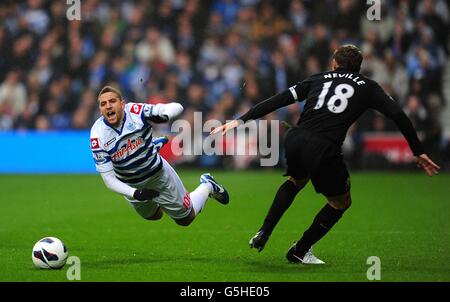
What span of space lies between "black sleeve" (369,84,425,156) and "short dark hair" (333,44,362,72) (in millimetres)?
325

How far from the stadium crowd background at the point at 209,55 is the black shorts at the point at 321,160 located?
11.7 meters

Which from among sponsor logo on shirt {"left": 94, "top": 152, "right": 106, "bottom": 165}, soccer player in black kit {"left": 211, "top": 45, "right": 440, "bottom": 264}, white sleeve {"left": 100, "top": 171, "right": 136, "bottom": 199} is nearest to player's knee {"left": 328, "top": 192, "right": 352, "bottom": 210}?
soccer player in black kit {"left": 211, "top": 45, "right": 440, "bottom": 264}

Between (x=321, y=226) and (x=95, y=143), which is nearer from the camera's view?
(x=321, y=226)

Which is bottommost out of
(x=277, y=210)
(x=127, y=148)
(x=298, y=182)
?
(x=277, y=210)

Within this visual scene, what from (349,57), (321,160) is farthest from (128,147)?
(349,57)

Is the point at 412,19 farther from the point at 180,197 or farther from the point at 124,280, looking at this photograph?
the point at 124,280

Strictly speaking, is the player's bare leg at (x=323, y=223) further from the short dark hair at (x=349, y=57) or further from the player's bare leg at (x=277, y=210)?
the short dark hair at (x=349, y=57)

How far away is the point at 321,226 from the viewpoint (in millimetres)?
8305

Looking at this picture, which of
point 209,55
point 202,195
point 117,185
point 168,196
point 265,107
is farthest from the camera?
point 209,55

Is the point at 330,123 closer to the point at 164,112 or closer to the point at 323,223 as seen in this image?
the point at 323,223

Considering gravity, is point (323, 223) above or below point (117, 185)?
below

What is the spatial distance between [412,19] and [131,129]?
13647 millimetres

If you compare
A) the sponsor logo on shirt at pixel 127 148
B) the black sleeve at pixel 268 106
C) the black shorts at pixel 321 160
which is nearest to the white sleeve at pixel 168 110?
the sponsor logo on shirt at pixel 127 148

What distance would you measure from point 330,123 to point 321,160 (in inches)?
14.5
